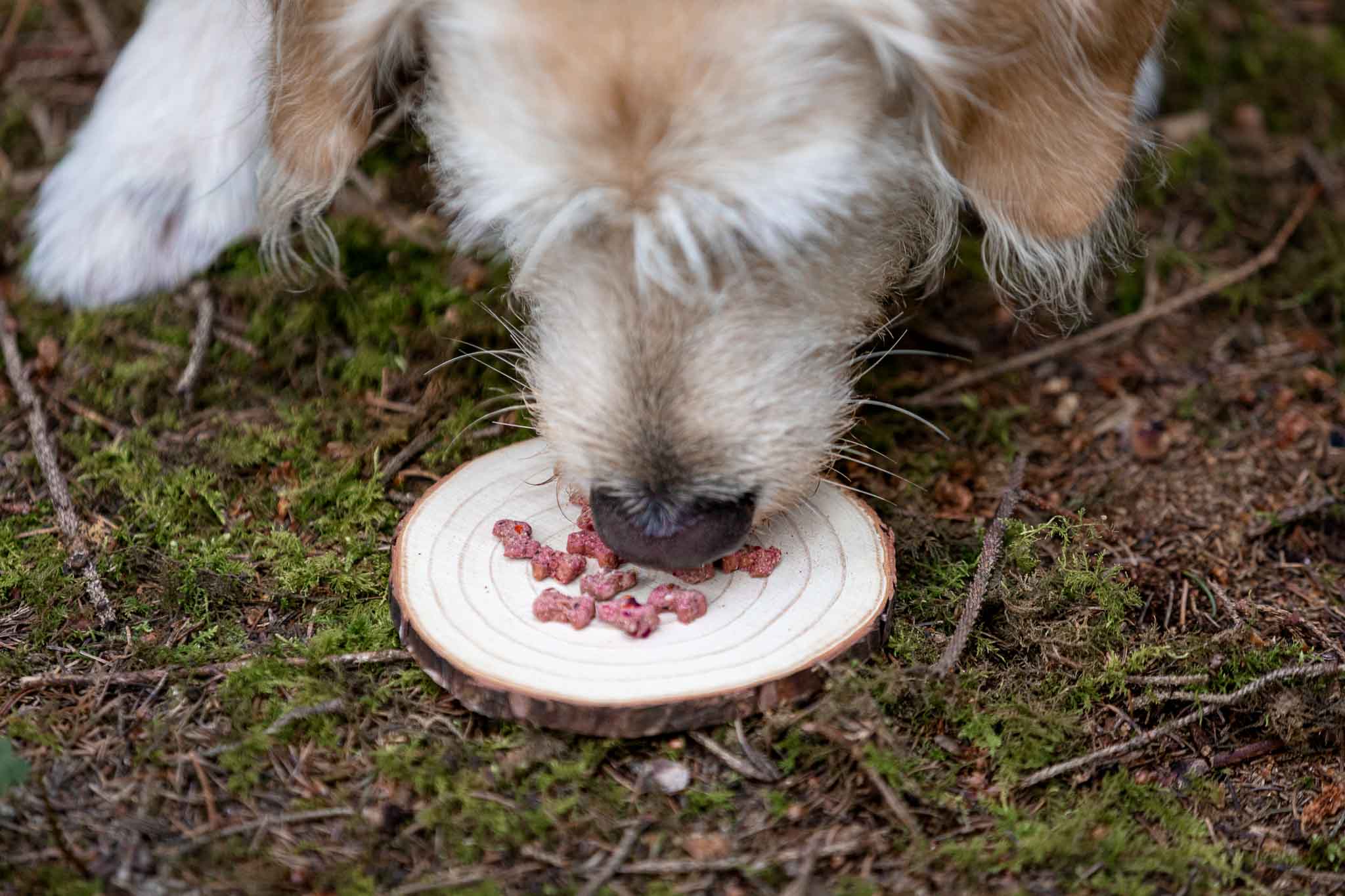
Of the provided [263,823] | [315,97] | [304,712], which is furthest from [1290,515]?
[315,97]

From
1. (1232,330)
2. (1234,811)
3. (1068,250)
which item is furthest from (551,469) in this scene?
(1232,330)

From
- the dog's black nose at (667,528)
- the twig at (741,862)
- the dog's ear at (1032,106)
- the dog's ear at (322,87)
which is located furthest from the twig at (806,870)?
the dog's ear at (322,87)

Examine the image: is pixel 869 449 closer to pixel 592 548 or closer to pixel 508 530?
pixel 592 548

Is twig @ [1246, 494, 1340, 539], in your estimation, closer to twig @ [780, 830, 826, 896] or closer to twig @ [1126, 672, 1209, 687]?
twig @ [1126, 672, 1209, 687]

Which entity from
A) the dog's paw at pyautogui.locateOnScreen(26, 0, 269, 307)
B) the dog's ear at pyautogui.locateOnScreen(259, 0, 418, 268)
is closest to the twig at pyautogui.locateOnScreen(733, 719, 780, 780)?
the dog's ear at pyautogui.locateOnScreen(259, 0, 418, 268)

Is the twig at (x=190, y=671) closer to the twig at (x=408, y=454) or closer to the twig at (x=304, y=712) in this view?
the twig at (x=304, y=712)

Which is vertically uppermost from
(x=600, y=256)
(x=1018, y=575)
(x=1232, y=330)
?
(x=600, y=256)

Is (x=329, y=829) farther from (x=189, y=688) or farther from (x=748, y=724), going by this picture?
(x=748, y=724)

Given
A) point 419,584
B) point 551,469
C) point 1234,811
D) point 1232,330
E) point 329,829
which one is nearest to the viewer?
point 329,829
